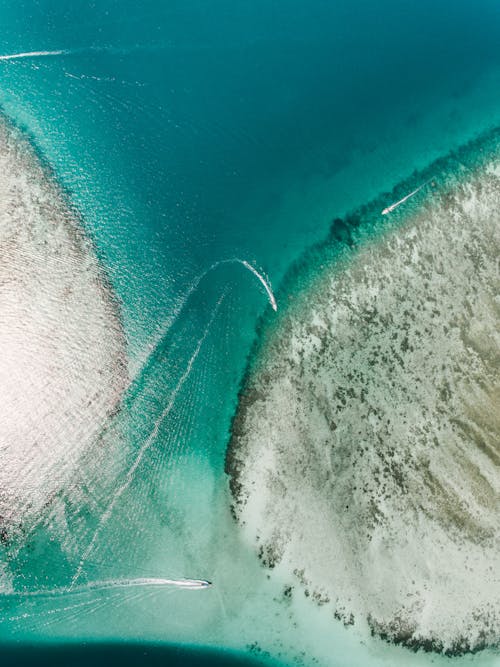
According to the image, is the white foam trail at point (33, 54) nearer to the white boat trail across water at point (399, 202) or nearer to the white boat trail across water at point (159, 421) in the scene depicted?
the white boat trail across water at point (159, 421)

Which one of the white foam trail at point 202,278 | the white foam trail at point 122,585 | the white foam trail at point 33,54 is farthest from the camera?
the white foam trail at point 33,54

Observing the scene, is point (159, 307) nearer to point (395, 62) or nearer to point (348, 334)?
point (348, 334)

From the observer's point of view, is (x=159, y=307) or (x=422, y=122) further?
(x=422, y=122)

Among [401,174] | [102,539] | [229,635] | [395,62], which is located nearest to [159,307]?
[102,539]

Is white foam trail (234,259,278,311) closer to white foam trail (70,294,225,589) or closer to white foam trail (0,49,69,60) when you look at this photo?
white foam trail (70,294,225,589)

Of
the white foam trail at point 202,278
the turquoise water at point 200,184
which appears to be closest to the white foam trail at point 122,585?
the turquoise water at point 200,184

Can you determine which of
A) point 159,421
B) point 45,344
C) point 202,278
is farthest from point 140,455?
point 202,278
